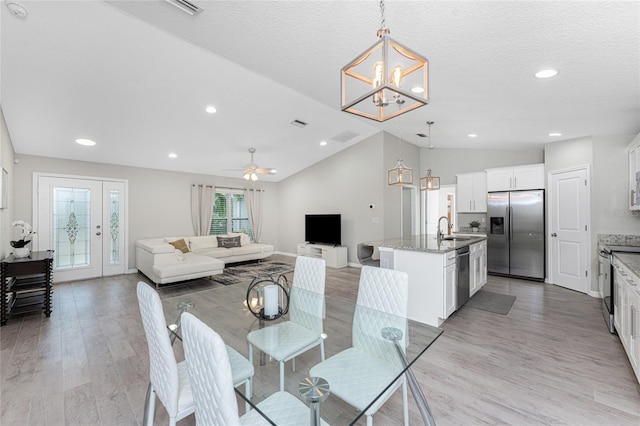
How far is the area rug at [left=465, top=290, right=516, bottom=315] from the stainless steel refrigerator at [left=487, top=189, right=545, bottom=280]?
4.53 ft

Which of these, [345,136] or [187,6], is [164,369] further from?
[345,136]

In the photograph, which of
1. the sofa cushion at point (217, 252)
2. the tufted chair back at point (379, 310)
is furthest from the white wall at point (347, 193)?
the tufted chair back at point (379, 310)

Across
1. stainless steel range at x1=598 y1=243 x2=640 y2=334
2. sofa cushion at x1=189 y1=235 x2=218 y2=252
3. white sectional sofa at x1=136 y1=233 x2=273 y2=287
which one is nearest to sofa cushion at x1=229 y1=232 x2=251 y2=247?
sofa cushion at x1=189 y1=235 x2=218 y2=252

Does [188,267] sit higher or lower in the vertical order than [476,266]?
lower

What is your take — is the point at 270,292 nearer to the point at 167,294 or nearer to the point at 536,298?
the point at 167,294

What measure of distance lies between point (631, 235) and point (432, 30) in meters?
4.52

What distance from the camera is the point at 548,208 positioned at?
4.92 m

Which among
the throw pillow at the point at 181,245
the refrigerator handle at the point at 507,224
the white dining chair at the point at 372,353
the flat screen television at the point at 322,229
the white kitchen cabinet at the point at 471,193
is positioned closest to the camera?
the white dining chair at the point at 372,353

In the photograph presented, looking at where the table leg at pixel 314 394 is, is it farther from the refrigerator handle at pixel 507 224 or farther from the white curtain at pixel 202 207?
the white curtain at pixel 202 207

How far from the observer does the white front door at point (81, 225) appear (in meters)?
5.05

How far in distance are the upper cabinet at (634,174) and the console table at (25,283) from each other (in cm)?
767

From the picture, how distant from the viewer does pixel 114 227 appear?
5.79 metres

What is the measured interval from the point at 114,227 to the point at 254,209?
11.3 feet

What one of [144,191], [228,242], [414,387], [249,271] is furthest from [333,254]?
[414,387]
